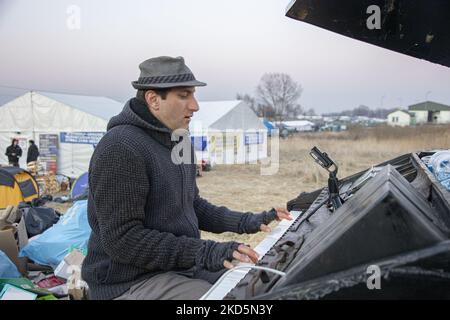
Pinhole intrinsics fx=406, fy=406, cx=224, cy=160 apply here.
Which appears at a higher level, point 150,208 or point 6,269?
point 150,208

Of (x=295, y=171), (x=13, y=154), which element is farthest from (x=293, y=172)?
(x=13, y=154)

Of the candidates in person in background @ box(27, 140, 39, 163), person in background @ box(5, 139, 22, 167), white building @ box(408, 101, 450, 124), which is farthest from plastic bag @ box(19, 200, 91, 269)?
white building @ box(408, 101, 450, 124)

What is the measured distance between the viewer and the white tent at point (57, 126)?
16688 mm

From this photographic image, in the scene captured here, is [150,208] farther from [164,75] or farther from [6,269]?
[6,269]

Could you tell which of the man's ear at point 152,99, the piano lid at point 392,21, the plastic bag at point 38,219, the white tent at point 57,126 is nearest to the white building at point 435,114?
the white tent at point 57,126

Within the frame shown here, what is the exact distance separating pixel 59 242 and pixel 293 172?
43.9 feet

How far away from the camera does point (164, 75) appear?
2.18 m

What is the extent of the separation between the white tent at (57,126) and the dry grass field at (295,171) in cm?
506

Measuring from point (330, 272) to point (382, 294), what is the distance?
167 millimetres

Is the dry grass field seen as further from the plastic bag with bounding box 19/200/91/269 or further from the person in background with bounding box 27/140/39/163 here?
the person in background with bounding box 27/140/39/163

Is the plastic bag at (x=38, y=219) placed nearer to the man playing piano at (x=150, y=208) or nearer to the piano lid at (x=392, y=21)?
the man playing piano at (x=150, y=208)

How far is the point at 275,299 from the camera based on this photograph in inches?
49.5
